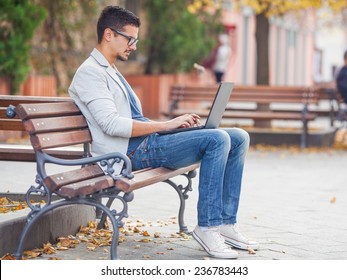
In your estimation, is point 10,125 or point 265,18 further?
point 265,18

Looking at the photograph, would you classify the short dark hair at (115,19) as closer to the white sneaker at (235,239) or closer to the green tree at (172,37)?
the white sneaker at (235,239)

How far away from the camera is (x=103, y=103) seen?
636cm

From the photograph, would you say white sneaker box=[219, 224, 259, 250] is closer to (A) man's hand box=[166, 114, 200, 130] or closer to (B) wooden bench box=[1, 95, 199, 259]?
(B) wooden bench box=[1, 95, 199, 259]

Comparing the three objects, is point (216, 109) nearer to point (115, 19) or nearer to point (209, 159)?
point (209, 159)

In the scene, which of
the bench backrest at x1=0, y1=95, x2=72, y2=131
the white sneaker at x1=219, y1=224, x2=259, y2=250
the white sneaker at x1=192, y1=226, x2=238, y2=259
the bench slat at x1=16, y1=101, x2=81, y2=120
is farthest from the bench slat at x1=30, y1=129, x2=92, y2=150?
the white sneaker at x1=219, y1=224, x2=259, y2=250

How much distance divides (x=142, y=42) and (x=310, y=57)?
33.7m

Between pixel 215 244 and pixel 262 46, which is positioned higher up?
pixel 262 46

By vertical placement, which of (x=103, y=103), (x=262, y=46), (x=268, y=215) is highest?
(x=262, y=46)

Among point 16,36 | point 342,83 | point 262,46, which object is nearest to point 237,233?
point 16,36

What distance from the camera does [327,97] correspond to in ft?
56.2

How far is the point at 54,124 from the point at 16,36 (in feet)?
31.3

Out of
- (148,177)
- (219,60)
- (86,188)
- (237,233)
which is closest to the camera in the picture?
(86,188)

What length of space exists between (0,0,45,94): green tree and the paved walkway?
164 inches
